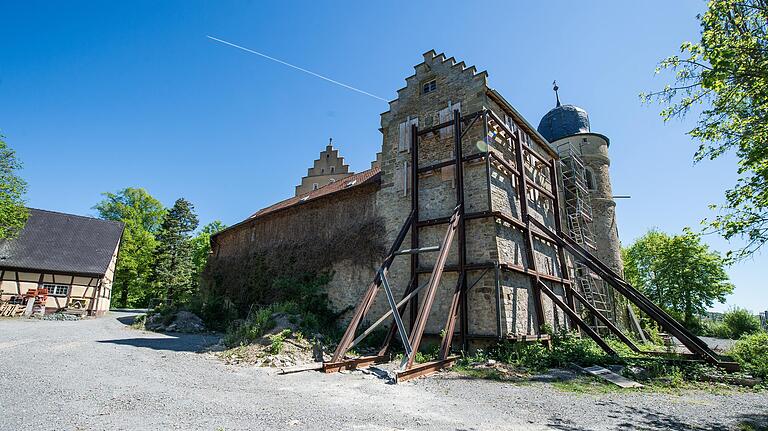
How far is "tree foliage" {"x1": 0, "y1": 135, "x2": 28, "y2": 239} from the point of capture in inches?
825

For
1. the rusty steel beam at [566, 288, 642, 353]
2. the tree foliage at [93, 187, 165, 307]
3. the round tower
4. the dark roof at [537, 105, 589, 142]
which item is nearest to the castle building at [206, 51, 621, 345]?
the round tower

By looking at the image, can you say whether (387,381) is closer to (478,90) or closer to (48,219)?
(478,90)

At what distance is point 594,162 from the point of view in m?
19.5

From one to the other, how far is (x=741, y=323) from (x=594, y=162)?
60.1ft

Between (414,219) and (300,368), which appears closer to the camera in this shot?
(300,368)

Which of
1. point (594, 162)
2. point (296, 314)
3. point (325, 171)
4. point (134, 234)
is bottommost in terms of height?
point (296, 314)

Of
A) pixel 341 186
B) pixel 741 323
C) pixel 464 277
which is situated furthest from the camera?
pixel 741 323

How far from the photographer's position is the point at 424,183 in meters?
12.8

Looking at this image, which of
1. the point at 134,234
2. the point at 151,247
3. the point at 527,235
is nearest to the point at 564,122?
the point at 527,235

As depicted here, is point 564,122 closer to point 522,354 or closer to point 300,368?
point 522,354

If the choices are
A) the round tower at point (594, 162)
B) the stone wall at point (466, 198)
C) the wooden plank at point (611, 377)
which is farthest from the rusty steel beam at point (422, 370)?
the round tower at point (594, 162)

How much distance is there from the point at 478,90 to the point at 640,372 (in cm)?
913

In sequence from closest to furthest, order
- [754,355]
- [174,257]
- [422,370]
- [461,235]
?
[422,370] → [754,355] → [461,235] → [174,257]

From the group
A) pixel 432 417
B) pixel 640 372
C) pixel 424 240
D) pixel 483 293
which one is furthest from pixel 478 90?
pixel 432 417
